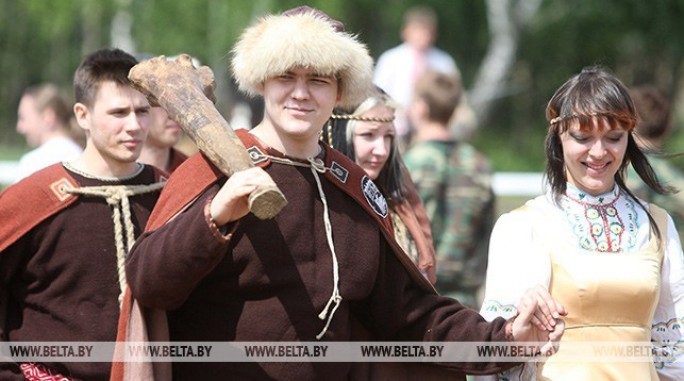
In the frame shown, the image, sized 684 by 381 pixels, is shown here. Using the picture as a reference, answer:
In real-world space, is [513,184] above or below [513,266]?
above

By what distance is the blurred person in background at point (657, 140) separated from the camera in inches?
266

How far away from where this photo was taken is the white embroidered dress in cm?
431

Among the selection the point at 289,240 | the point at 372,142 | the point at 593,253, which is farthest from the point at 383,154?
the point at 289,240

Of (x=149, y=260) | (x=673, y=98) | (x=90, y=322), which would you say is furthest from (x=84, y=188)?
(x=673, y=98)

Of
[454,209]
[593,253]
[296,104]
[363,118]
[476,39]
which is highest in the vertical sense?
[476,39]

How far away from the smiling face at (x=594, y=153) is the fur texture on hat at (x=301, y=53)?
0.81m

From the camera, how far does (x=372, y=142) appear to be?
5.38 meters

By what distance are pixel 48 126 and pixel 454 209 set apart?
2897 millimetres

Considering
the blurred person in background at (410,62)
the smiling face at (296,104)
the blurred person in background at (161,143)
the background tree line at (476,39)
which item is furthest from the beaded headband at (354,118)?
the background tree line at (476,39)

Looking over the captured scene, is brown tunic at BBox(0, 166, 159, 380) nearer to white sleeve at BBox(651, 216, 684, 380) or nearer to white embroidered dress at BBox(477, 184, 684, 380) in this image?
white embroidered dress at BBox(477, 184, 684, 380)

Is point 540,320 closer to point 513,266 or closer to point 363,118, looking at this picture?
point 513,266

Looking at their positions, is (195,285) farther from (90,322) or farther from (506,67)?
(506,67)

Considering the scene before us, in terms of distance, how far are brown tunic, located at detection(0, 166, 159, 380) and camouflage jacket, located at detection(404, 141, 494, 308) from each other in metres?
2.56

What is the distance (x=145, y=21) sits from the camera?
28.2m
